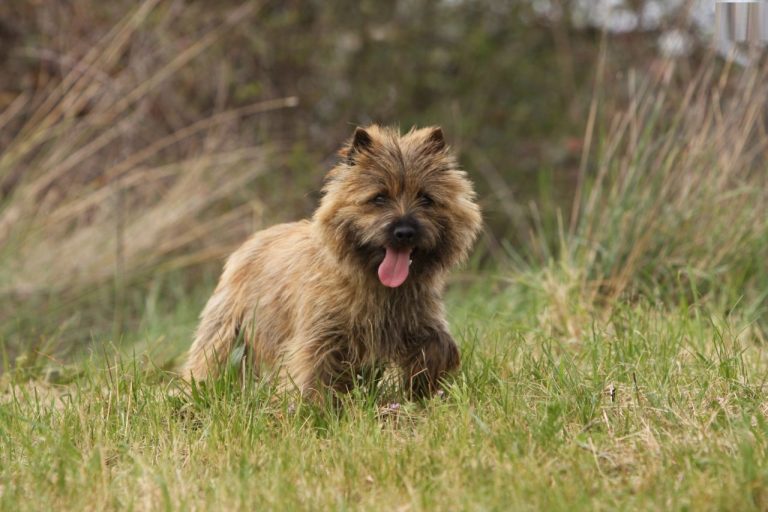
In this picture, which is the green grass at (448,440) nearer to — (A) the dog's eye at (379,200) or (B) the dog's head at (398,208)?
(B) the dog's head at (398,208)

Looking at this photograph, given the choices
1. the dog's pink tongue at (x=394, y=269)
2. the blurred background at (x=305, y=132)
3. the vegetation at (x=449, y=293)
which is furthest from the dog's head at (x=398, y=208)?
the blurred background at (x=305, y=132)

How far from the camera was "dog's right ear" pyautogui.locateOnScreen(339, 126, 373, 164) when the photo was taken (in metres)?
4.86

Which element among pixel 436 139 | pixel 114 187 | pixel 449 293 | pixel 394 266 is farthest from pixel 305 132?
pixel 394 266

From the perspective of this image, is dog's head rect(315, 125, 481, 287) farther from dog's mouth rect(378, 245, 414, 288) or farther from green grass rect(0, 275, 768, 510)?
green grass rect(0, 275, 768, 510)

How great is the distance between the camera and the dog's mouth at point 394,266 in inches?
187

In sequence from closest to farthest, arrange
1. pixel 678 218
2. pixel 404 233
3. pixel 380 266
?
pixel 404 233 → pixel 380 266 → pixel 678 218

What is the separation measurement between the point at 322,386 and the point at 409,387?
385 millimetres

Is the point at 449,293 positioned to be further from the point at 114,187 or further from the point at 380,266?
the point at 380,266

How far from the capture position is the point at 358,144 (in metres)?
4.91

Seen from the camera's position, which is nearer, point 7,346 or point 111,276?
point 7,346

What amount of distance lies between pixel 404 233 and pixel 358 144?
1.58ft

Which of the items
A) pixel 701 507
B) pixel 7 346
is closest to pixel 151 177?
pixel 7 346

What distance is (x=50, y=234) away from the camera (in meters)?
8.16

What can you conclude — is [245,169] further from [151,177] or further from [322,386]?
[322,386]
